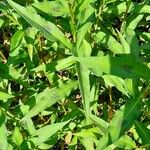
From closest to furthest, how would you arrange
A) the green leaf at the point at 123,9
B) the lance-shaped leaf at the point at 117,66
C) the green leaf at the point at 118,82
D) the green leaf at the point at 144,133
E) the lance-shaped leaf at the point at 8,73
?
1. the lance-shaped leaf at the point at 117,66
2. the green leaf at the point at 144,133
3. the green leaf at the point at 118,82
4. the lance-shaped leaf at the point at 8,73
5. the green leaf at the point at 123,9

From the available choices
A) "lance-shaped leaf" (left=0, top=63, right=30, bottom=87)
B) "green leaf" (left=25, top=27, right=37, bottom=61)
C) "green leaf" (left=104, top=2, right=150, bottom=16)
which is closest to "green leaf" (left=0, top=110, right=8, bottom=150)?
"lance-shaped leaf" (left=0, top=63, right=30, bottom=87)

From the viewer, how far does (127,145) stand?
166 centimetres

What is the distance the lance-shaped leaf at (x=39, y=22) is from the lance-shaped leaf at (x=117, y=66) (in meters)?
0.33

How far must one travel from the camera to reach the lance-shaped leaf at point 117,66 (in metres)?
1.12

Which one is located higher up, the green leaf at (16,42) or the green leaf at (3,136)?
the green leaf at (16,42)

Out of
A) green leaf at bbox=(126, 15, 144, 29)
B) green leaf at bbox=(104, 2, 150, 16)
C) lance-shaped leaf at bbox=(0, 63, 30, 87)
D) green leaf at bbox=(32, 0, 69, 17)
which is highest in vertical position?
green leaf at bbox=(32, 0, 69, 17)

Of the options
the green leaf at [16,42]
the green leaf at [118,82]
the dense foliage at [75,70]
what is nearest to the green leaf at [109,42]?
the dense foliage at [75,70]

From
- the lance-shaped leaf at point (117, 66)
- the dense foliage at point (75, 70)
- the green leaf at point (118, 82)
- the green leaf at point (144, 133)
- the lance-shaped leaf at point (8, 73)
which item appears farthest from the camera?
the lance-shaped leaf at point (8, 73)

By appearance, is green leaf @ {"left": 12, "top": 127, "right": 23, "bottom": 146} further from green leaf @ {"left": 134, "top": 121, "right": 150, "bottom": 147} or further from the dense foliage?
green leaf @ {"left": 134, "top": 121, "right": 150, "bottom": 147}

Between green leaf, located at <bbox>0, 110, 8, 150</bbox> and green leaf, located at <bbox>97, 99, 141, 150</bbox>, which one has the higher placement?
green leaf, located at <bbox>97, 99, 141, 150</bbox>

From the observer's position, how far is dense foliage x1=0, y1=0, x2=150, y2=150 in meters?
1.29

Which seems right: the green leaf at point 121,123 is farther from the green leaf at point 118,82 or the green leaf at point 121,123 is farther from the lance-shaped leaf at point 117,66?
the green leaf at point 118,82

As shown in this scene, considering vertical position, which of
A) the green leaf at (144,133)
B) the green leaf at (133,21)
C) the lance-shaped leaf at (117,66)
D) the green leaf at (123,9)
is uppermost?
the green leaf at (123,9)

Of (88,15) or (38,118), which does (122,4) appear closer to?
(88,15)
